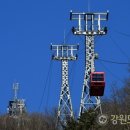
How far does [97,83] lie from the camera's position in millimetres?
47719

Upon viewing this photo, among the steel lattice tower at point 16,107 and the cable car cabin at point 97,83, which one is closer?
the cable car cabin at point 97,83

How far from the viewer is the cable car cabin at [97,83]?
4772 centimetres

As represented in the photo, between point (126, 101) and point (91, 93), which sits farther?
point (126, 101)

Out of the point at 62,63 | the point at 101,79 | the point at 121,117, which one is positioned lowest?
the point at 121,117

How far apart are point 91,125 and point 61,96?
1827cm

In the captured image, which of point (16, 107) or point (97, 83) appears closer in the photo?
Result: point (97, 83)

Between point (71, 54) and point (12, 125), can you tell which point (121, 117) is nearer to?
point (71, 54)

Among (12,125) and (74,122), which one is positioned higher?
(12,125)

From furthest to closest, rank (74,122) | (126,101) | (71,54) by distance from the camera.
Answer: (126,101) → (71,54) → (74,122)

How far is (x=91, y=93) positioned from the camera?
4897 cm

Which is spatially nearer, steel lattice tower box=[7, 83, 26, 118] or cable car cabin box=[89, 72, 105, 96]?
cable car cabin box=[89, 72, 105, 96]

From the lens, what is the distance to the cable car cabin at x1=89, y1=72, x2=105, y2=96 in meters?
47.7

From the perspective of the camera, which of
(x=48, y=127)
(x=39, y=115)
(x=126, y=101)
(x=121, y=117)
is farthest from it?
(x=39, y=115)

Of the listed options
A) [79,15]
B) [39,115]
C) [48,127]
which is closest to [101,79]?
[79,15]
